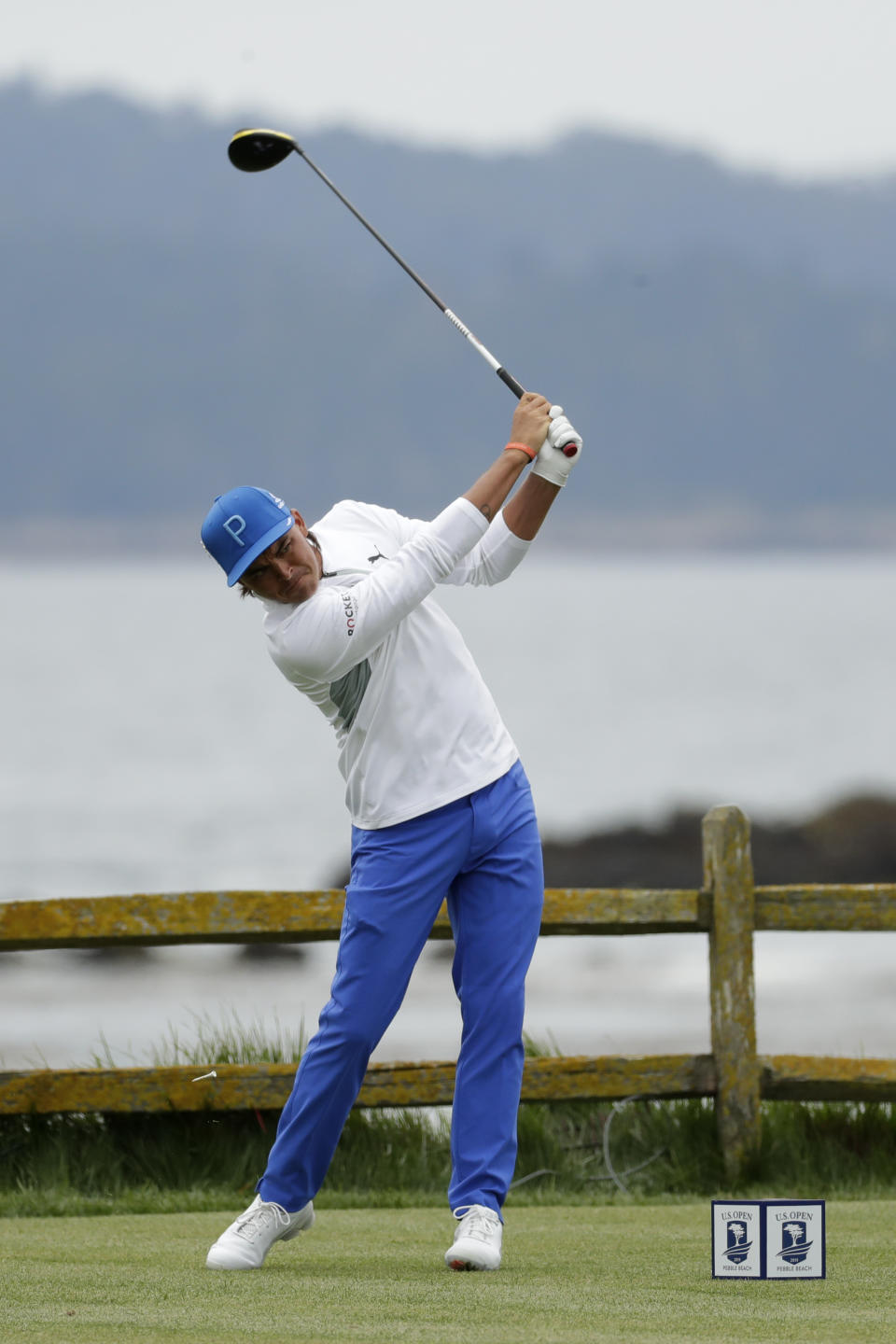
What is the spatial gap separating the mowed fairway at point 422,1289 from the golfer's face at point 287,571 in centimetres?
139

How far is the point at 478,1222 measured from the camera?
13.2 ft

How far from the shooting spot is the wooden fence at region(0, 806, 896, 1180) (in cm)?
534

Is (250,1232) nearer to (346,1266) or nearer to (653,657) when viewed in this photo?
(346,1266)

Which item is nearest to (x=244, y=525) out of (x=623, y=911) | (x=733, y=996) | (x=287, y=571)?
(x=287, y=571)

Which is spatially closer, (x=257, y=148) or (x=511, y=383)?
(x=511, y=383)

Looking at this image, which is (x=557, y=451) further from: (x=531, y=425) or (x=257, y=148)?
(x=257, y=148)

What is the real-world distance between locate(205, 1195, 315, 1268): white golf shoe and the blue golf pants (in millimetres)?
31

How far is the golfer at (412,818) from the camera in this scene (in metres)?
3.93

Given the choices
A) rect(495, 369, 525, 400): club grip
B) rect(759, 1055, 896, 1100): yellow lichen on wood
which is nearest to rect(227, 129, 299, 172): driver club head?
rect(495, 369, 525, 400): club grip

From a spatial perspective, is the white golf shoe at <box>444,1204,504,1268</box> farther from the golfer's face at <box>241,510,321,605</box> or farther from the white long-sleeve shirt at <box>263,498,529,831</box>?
the golfer's face at <box>241,510,321,605</box>

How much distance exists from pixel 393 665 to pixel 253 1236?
1242mm

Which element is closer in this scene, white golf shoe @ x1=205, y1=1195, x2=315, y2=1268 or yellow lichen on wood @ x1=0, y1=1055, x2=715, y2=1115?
white golf shoe @ x1=205, y1=1195, x2=315, y2=1268

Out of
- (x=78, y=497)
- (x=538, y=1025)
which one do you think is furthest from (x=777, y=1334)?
(x=78, y=497)

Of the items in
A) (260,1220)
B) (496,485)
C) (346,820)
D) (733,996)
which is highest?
(346,820)
